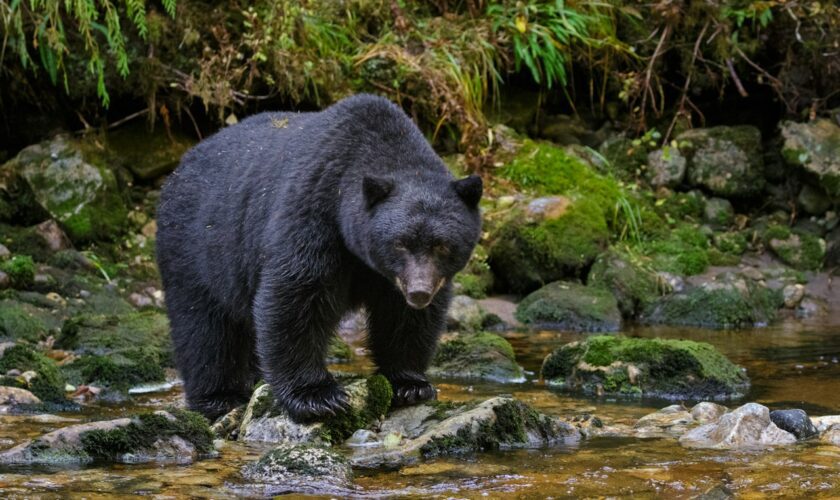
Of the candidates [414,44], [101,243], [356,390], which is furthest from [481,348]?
[414,44]

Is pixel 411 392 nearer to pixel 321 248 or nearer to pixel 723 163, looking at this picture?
pixel 321 248

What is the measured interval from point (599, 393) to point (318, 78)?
559 cm

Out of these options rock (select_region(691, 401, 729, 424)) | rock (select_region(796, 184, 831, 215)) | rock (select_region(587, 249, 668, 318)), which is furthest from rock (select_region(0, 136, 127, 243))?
rock (select_region(796, 184, 831, 215))

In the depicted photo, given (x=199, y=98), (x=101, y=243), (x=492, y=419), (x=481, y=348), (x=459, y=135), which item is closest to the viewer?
(x=492, y=419)

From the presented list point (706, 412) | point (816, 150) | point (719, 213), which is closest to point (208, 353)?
point (706, 412)

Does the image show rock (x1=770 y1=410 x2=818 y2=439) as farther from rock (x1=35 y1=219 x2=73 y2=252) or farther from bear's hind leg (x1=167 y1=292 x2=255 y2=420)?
rock (x1=35 y1=219 x2=73 y2=252)

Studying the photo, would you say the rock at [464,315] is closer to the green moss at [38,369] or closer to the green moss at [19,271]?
the green moss at [19,271]

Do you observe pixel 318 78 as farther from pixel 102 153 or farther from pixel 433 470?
pixel 433 470

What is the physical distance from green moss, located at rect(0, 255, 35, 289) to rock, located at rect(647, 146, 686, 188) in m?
7.80

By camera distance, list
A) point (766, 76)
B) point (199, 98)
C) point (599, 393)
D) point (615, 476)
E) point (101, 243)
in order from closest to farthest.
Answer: point (615, 476) → point (599, 393) → point (101, 243) → point (199, 98) → point (766, 76)

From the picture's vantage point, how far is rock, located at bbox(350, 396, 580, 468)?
240 inches

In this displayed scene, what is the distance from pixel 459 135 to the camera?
13797 mm

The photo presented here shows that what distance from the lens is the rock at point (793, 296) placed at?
12.7 metres

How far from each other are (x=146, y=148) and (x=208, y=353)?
5514mm
